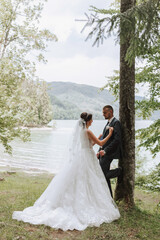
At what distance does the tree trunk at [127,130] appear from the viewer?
17.6ft

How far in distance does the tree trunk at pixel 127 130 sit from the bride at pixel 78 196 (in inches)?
19.0

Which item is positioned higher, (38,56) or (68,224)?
(38,56)

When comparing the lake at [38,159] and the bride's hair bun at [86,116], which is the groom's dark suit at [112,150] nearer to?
the bride's hair bun at [86,116]

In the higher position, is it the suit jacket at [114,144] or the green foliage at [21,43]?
the green foliage at [21,43]

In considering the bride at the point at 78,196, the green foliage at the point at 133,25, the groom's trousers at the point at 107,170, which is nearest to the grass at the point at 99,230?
the bride at the point at 78,196

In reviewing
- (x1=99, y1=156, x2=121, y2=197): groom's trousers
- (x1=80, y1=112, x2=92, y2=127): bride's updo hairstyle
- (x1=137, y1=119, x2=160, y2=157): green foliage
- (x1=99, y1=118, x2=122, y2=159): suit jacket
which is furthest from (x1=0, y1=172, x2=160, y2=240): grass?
(x1=80, y1=112, x2=92, y2=127): bride's updo hairstyle

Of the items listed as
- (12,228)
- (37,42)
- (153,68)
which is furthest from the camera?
(37,42)

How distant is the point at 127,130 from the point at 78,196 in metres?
1.92

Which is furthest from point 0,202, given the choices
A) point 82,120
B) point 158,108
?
point 158,108

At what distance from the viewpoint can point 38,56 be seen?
1345 centimetres

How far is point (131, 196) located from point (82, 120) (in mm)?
2215

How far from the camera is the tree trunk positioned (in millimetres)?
5375

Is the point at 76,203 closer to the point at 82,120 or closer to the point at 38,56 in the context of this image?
the point at 82,120

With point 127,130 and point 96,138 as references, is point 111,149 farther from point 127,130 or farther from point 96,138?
point 127,130
